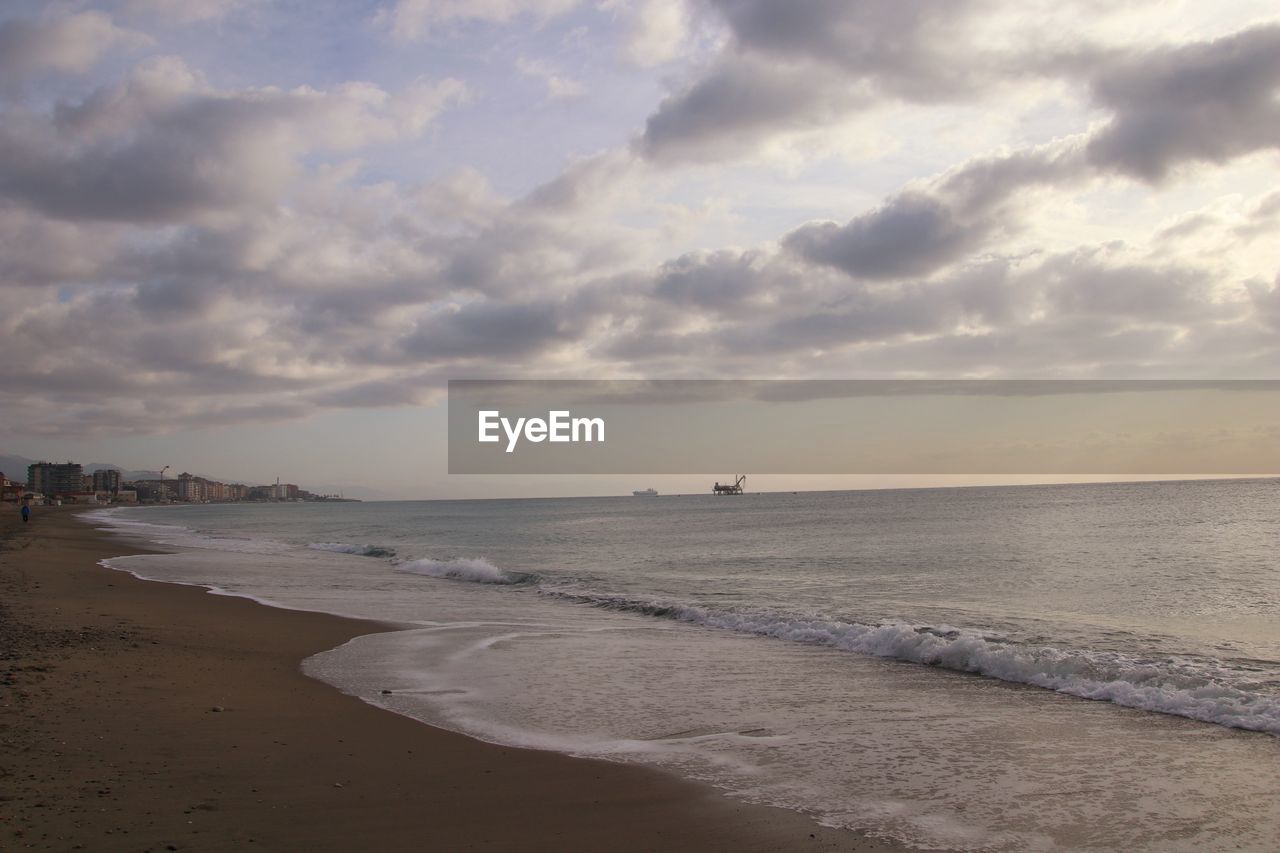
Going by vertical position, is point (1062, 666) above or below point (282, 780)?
below

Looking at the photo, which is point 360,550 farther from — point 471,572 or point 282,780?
point 282,780

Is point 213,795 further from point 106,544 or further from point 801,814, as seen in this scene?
point 106,544

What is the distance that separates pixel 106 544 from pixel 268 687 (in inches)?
1742

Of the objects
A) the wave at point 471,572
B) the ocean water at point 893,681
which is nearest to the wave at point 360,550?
the wave at point 471,572

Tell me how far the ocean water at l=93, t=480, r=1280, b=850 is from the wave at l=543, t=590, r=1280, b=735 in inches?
2.0

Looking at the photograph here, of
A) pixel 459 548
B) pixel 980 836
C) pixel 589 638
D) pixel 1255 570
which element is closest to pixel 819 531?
pixel 459 548

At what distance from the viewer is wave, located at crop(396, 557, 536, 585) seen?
30.8 m

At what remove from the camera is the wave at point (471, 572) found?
101 feet

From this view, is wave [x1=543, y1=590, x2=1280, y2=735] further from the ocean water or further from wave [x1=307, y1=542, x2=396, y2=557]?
wave [x1=307, y1=542, x2=396, y2=557]

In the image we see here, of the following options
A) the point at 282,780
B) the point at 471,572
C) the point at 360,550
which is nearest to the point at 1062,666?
the point at 282,780

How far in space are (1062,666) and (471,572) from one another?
75.7 feet

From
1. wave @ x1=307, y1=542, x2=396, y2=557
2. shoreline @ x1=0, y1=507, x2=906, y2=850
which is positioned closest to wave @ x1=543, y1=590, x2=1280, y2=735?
shoreline @ x1=0, y1=507, x2=906, y2=850

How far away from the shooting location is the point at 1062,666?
13266mm

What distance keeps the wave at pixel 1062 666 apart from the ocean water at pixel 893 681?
0.05m
